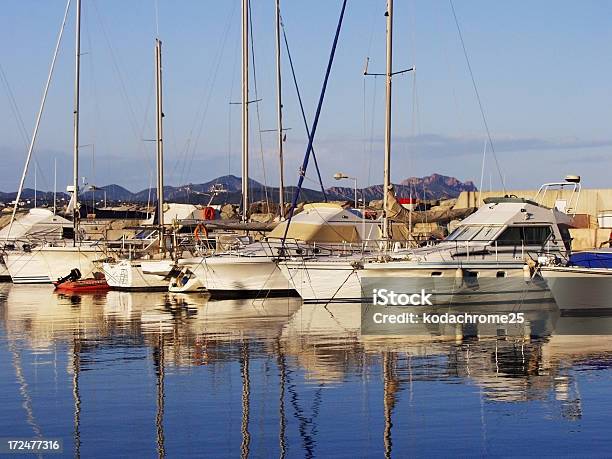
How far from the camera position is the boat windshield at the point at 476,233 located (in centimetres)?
3222

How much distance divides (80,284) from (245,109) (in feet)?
32.9

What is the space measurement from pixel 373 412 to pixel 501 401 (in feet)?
7.04

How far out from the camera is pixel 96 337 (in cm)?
2630

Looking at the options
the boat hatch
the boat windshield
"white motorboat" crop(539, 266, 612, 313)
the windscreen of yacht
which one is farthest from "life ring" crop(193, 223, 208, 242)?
"white motorboat" crop(539, 266, 612, 313)

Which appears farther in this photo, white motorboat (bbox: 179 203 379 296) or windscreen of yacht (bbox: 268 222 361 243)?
windscreen of yacht (bbox: 268 222 361 243)

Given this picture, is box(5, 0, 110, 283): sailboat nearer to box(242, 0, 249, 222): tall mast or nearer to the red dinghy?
the red dinghy

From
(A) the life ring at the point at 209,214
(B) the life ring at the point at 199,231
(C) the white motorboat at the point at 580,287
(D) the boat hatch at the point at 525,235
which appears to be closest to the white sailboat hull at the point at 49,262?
(B) the life ring at the point at 199,231

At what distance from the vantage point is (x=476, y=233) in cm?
3259

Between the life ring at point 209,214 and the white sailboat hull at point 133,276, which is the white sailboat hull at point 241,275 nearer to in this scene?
the white sailboat hull at point 133,276

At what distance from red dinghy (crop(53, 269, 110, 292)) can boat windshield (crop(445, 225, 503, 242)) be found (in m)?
16.7

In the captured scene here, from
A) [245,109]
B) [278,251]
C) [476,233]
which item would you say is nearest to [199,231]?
[245,109]

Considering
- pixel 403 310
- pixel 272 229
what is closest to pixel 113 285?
pixel 272 229

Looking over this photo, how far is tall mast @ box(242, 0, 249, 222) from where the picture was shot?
45688mm

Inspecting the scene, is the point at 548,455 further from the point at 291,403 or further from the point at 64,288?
the point at 64,288
